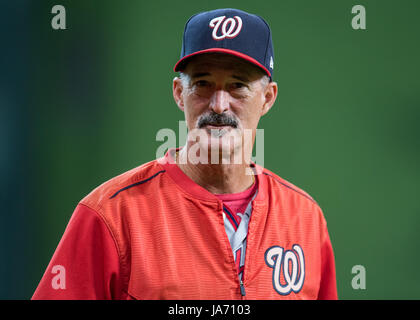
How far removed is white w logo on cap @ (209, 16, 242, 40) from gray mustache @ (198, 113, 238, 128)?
194 millimetres

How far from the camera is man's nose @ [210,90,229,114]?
3.98ft

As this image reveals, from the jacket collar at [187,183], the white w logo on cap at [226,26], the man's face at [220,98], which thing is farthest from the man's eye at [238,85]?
the jacket collar at [187,183]

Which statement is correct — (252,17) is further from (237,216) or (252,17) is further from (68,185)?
(68,185)

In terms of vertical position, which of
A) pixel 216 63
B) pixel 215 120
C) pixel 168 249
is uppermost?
pixel 216 63

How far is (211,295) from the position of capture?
44.9 inches

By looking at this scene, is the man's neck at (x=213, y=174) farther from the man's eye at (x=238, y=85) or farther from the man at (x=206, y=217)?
the man's eye at (x=238, y=85)

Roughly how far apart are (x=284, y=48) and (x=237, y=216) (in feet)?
3.37

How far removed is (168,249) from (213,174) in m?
0.24

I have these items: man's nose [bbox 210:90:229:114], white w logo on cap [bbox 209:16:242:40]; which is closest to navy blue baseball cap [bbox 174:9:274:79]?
white w logo on cap [bbox 209:16:242:40]

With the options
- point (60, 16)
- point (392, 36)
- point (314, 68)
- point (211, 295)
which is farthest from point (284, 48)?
point (211, 295)

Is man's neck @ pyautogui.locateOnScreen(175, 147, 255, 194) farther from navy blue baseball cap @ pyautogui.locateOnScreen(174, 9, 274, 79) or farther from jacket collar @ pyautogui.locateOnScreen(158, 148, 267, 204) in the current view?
navy blue baseball cap @ pyautogui.locateOnScreen(174, 9, 274, 79)

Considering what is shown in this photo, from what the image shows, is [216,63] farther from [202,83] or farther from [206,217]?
[206,217]

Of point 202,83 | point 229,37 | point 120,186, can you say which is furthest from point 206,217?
point 229,37

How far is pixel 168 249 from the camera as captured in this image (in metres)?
1.15
